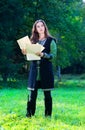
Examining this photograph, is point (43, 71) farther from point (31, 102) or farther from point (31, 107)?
point (31, 107)

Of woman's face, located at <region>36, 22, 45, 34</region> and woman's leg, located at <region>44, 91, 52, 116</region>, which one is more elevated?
woman's face, located at <region>36, 22, 45, 34</region>

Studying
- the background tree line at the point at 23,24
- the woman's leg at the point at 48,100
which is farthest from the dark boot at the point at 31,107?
the background tree line at the point at 23,24

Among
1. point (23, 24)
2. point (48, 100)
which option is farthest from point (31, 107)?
point (23, 24)

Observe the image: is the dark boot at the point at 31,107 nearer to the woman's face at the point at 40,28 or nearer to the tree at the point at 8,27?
the woman's face at the point at 40,28

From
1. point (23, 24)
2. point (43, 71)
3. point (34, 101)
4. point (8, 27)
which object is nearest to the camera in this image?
point (43, 71)

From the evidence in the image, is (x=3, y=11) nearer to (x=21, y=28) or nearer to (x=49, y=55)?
(x=21, y=28)

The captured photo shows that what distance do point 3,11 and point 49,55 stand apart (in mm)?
22422

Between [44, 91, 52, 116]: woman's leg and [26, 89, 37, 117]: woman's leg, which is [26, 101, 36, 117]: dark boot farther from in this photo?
[44, 91, 52, 116]: woman's leg

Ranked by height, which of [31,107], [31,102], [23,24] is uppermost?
[23,24]

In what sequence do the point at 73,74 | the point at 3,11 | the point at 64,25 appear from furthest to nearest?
the point at 73,74 < the point at 64,25 < the point at 3,11

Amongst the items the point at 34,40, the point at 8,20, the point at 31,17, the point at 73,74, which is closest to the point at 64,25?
the point at 31,17

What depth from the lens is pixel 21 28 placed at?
35062mm

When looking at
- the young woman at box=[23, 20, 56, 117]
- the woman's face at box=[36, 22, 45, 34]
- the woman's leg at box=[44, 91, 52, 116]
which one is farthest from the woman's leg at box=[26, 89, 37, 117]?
the woman's face at box=[36, 22, 45, 34]

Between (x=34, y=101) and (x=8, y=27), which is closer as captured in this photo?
(x=34, y=101)
